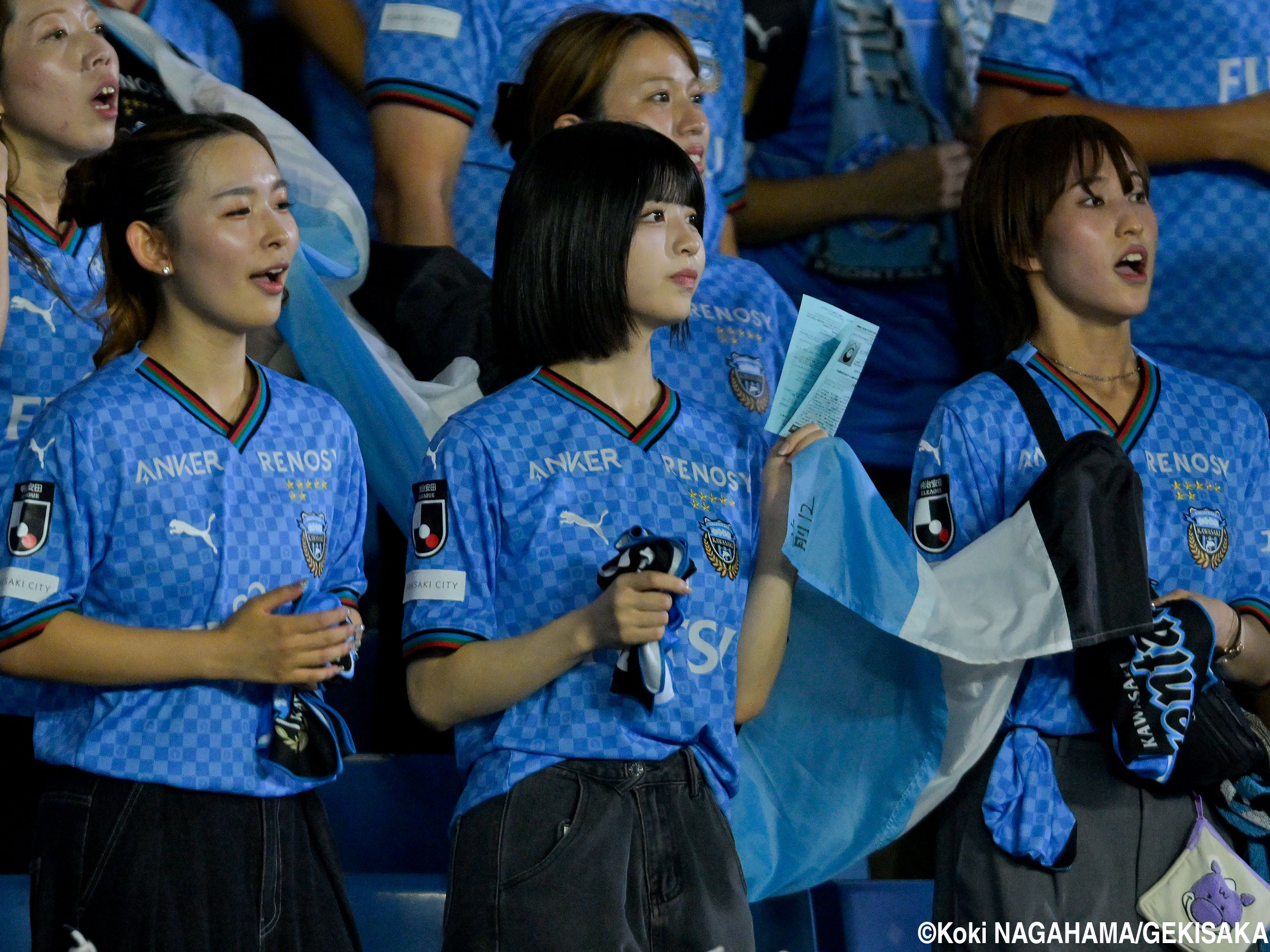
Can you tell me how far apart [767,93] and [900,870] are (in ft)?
7.07

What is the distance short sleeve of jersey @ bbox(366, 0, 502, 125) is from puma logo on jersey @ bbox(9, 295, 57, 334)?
3.42 ft

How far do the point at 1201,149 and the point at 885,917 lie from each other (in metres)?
2.07

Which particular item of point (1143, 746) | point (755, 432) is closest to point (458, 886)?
point (755, 432)

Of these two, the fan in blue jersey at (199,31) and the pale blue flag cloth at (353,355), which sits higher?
the fan in blue jersey at (199,31)

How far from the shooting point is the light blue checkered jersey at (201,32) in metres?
3.62

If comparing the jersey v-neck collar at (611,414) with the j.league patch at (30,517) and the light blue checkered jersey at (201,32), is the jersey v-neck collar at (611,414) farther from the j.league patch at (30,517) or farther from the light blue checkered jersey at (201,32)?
the light blue checkered jersey at (201,32)

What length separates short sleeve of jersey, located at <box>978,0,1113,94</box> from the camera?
12.5 ft

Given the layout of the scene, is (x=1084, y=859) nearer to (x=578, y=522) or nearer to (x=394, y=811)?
(x=578, y=522)

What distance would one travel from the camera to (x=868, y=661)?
103 inches

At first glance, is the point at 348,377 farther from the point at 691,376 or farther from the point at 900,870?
the point at 900,870

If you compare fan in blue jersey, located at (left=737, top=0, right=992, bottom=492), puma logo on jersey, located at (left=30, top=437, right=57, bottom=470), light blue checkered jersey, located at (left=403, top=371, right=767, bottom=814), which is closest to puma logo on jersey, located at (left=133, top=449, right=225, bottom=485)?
puma logo on jersey, located at (left=30, top=437, right=57, bottom=470)

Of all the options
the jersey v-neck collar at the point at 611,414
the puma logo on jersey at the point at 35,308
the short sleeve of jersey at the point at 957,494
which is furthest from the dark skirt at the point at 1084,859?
the puma logo on jersey at the point at 35,308

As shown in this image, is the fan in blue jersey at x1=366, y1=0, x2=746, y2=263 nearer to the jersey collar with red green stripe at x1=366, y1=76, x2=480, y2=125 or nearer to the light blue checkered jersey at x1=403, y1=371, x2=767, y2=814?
the jersey collar with red green stripe at x1=366, y1=76, x2=480, y2=125

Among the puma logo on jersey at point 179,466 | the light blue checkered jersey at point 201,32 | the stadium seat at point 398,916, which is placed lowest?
the stadium seat at point 398,916
